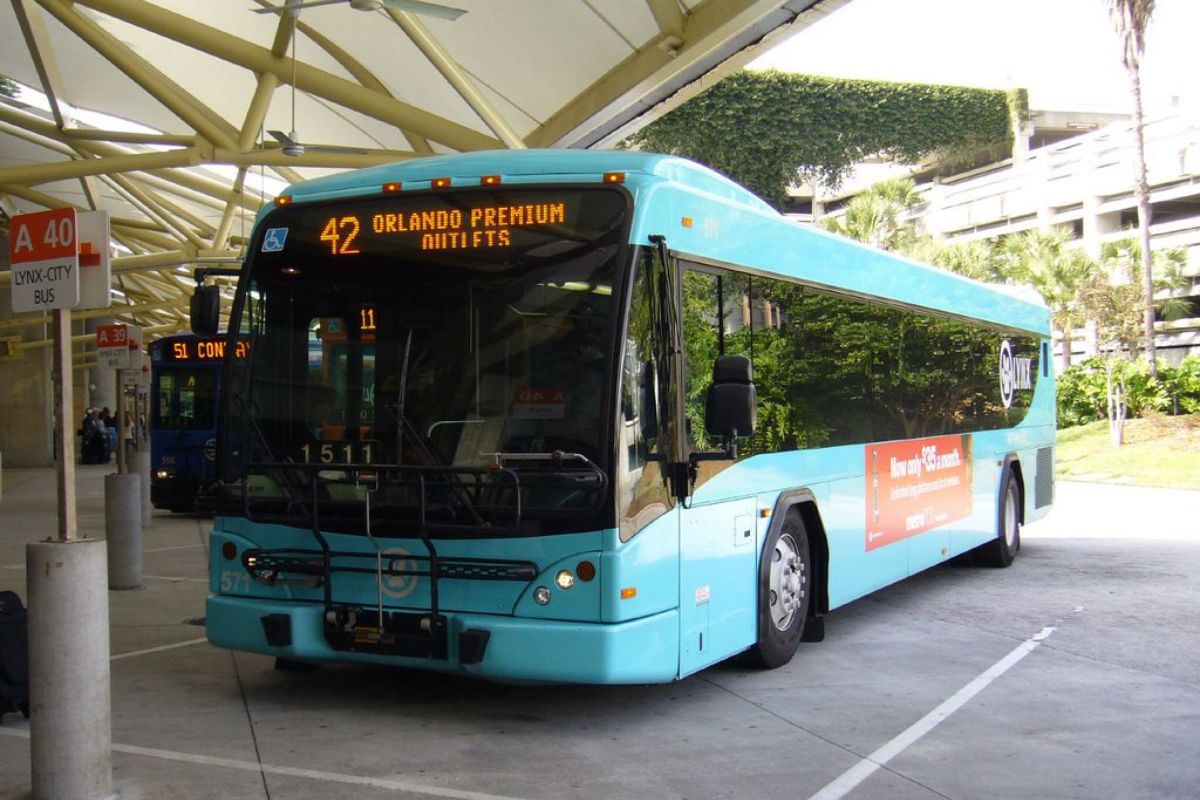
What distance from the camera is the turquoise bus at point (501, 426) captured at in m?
6.28

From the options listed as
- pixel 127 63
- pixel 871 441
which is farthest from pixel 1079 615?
pixel 127 63

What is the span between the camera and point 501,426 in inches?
252

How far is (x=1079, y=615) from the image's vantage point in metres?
10.6

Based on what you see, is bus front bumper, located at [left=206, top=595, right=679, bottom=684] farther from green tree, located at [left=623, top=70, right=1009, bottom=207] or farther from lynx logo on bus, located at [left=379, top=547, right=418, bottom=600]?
green tree, located at [left=623, top=70, right=1009, bottom=207]

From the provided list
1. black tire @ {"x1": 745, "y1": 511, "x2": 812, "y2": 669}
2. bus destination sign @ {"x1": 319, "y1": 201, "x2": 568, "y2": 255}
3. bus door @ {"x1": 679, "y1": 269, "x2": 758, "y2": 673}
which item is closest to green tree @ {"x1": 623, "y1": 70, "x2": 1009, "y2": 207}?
black tire @ {"x1": 745, "y1": 511, "x2": 812, "y2": 669}

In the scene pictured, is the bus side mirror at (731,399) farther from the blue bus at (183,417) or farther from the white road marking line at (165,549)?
the blue bus at (183,417)

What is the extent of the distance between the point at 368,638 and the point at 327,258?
2.06 meters

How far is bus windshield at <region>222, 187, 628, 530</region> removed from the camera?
6332mm

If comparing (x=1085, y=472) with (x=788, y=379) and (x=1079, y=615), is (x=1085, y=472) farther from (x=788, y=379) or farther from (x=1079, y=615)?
(x=788, y=379)

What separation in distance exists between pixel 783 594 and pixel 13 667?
450 cm

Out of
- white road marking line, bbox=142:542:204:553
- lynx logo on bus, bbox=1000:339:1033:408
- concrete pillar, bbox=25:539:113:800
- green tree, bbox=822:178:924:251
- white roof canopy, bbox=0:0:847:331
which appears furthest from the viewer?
green tree, bbox=822:178:924:251

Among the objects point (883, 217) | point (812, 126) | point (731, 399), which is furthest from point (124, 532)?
point (812, 126)

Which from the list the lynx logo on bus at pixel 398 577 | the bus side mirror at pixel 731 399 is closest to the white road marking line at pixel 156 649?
the lynx logo on bus at pixel 398 577

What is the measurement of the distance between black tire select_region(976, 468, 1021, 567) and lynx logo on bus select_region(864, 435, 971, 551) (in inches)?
52.5
